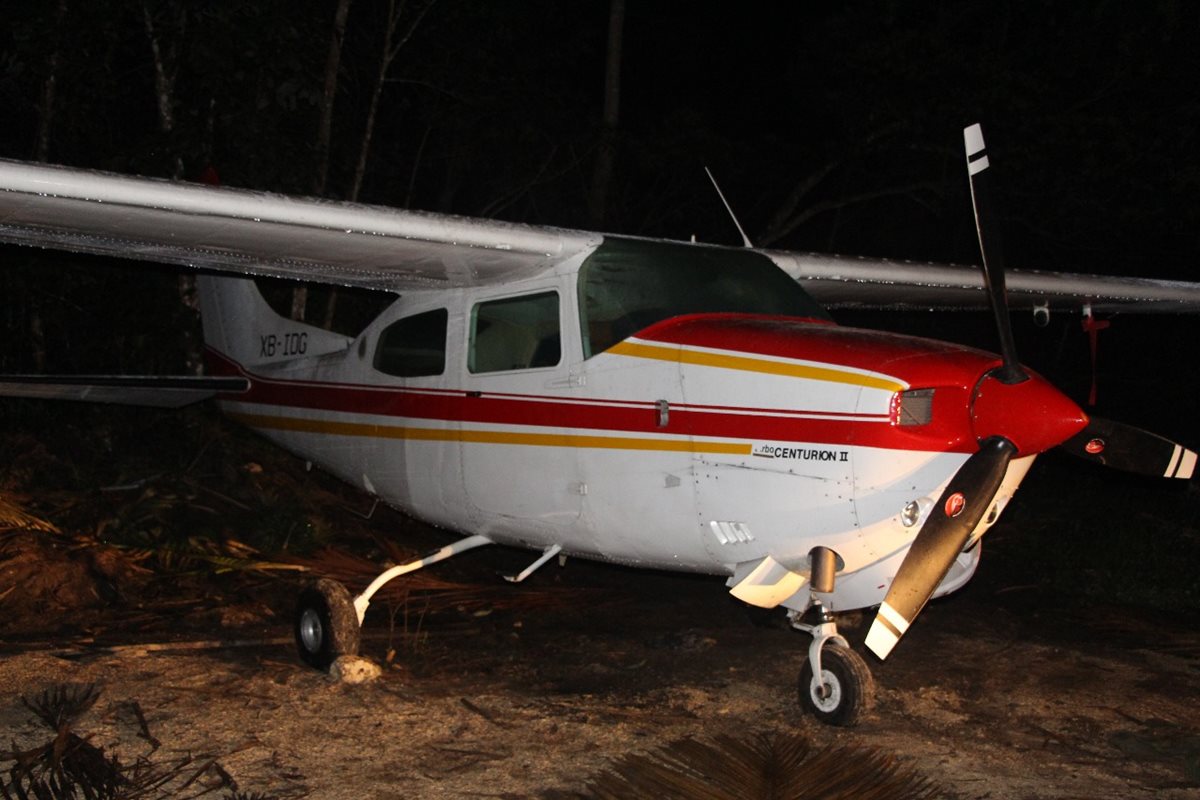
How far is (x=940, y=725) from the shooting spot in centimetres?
481

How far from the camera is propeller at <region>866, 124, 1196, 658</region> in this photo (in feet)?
12.8

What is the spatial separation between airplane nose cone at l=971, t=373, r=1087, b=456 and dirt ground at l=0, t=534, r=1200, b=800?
4.19 ft

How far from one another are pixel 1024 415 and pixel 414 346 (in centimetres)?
Answer: 323

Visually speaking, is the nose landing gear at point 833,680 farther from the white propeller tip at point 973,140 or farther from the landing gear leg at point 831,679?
the white propeller tip at point 973,140

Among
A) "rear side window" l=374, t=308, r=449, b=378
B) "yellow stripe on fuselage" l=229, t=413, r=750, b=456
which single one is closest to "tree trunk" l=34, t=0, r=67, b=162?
"yellow stripe on fuselage" l=229, t=413, r=750, b=456

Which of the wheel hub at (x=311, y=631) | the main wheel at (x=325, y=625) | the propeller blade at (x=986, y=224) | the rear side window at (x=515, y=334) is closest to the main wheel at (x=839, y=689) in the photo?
the propeller blade at (x=986, y=224)

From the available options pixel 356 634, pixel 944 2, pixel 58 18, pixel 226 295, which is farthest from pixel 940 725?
pixel 944 2

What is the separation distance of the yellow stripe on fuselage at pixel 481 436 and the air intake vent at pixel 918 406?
639 millimetres

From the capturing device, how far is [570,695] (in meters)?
5.14

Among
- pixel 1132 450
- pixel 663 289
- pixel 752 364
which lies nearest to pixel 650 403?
pixel 752 364

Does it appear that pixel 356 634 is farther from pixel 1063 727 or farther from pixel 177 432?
pixel 177 432

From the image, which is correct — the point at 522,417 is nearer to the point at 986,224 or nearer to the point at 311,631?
the point at 311,631

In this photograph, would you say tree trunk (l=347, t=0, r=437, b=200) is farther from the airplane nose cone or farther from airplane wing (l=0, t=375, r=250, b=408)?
the airplane nose cone

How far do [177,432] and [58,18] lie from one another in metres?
3.54
